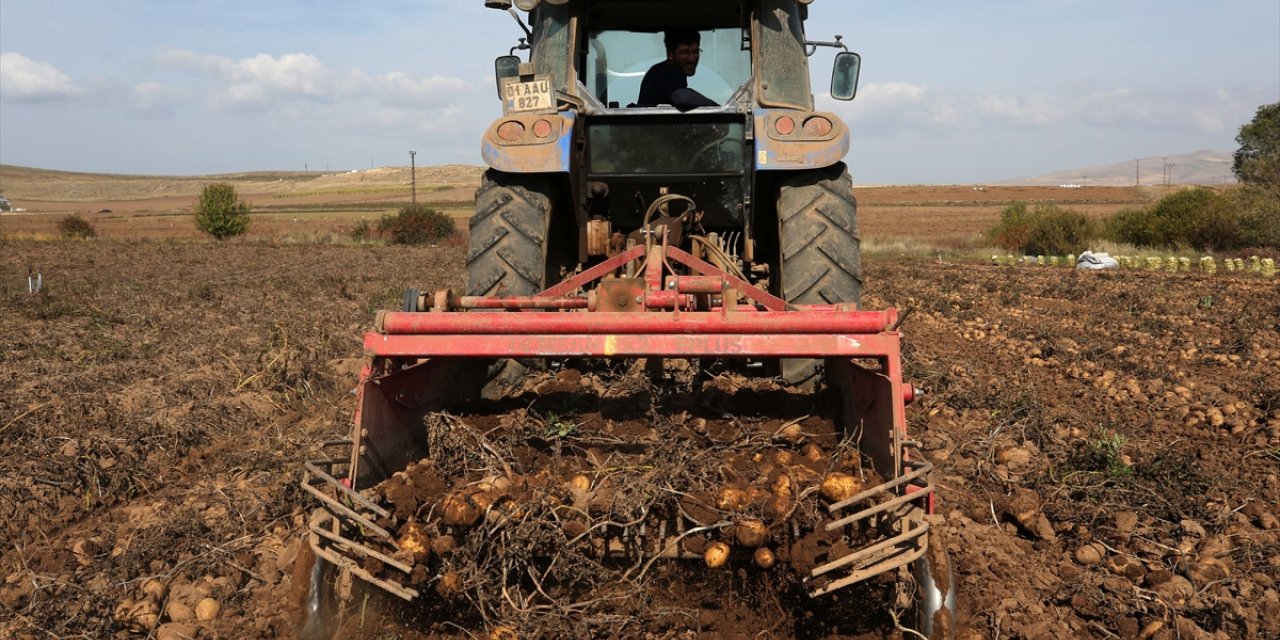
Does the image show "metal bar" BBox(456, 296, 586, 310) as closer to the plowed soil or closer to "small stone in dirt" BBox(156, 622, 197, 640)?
the plowed soil

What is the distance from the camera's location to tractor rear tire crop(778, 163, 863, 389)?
4418 millimetres

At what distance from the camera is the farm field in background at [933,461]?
10.2ft

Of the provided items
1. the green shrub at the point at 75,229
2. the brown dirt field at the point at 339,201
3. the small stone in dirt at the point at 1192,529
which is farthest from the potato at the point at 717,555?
the green shrub at the point at 75,229

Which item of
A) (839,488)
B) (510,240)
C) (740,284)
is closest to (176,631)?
(839,488)

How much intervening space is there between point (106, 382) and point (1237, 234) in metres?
24.1

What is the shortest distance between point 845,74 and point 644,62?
1.10 m

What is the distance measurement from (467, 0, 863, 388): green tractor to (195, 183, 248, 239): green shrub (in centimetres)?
3591

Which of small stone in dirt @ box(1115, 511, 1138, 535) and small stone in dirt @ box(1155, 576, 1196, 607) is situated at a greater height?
small stone in dirt @ box(1115, 511, 1138, 535)

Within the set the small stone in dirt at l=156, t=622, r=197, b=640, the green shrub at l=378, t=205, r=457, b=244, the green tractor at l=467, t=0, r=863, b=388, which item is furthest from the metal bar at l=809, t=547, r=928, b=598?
the green shrub at l=378, t=205, r=457, b=244

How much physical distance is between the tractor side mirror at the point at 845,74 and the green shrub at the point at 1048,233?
22.3 m

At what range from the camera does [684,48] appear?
16.6 feet

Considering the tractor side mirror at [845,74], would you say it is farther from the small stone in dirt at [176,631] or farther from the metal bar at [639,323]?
the small stone in dirt at [176,631]

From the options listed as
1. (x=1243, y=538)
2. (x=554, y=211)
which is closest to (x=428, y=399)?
(x=554, y=211)

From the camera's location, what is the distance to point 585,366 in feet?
15.4
